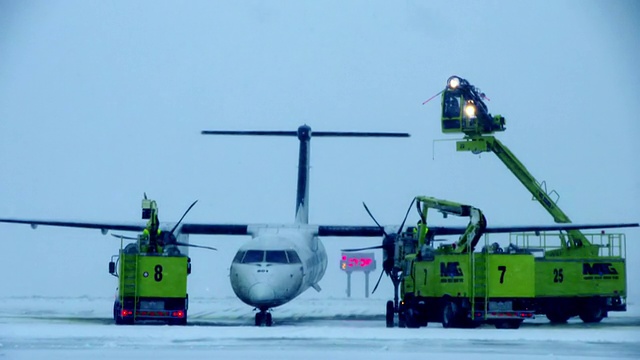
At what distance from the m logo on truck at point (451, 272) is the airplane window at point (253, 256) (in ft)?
19.8

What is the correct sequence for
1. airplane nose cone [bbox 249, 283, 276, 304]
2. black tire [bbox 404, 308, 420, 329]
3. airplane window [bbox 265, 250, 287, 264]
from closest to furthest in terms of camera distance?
1. black tire [bbox 404, 308, 420, 329]
2. airplane nose cone [bbox 249, 283, 276, 304]
3. airplane window [bbox 265, 250, 287, 264]

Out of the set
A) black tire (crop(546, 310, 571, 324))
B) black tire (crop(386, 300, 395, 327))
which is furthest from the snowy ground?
black tire (crop(546, 310, 571, 324))

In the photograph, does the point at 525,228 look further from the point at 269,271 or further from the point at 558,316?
the point at 269,271

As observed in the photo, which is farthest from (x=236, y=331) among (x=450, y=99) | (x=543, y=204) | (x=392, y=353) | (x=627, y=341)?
(x=543, y=204)

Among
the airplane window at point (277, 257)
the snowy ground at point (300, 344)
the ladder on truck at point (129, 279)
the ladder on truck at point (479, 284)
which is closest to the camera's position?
the snowy ground at point (300, 344)

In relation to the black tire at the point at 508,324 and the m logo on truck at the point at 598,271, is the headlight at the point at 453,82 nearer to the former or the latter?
the m logo on truck at the point at 598,271

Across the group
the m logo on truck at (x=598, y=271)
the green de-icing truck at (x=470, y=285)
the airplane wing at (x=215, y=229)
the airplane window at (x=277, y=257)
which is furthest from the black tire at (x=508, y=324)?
the airplane wing at (x=215, y=229)

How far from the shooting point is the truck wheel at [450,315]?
28172 millimetres

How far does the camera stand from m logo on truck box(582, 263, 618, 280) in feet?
106

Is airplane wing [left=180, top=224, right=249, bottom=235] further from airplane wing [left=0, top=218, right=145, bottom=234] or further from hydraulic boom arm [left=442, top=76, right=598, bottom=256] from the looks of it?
hydraulic boom arm [left=442, top=76, right=598, bottom=256]

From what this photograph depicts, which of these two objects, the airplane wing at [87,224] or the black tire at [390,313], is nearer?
the black tire at [390,313]

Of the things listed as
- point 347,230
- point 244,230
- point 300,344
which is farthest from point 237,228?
point 300,344

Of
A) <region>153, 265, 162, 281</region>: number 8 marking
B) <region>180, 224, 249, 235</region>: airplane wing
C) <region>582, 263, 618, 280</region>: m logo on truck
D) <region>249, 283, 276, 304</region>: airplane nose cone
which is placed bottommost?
<region>249, 283, 276, 304</region>: airplane nose cone

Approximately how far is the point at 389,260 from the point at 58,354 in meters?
17.4
